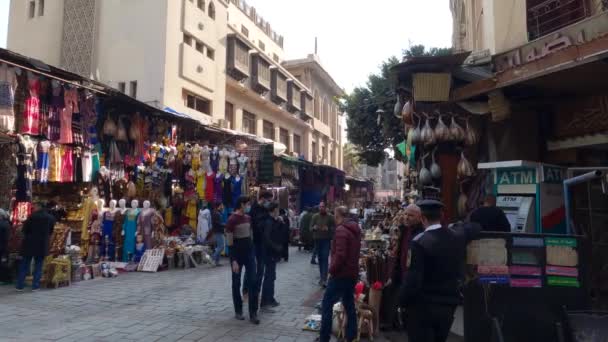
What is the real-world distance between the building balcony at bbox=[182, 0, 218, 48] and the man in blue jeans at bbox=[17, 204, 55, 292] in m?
12.5

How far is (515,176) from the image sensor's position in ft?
21.1

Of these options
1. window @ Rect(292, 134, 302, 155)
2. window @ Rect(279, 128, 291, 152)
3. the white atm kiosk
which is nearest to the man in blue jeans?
the white atm kiosk

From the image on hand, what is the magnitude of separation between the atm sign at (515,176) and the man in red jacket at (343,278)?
2874 millimetres

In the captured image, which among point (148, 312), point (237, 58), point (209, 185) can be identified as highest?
point (237, 58)

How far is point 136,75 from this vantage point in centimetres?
1752

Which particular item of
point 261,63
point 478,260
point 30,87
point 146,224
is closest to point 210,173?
point 146,224

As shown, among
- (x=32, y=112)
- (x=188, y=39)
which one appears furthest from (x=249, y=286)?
(x=188, y=39)

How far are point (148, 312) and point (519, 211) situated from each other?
5.86 m

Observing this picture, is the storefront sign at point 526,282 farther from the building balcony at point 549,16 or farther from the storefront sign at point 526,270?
the building balcony at point 549,16

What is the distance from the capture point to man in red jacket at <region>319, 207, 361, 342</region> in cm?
483

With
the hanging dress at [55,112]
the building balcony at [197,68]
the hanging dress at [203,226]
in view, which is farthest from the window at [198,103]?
the hanging dress at [55,112]

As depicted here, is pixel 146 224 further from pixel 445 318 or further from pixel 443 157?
pixel 445 318

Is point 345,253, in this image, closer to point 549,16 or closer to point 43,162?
point 549,16

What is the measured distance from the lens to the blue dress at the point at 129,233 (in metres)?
11.2
